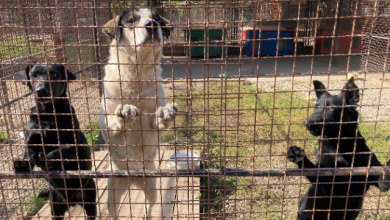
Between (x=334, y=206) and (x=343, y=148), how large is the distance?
2.06 feet

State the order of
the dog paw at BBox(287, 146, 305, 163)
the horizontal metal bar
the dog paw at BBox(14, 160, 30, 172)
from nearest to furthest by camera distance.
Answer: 1. the horizontal metal bar
2. the dog paw at BBox(14, 160, 30, 172)
3. the dog paw at BBox(287, 146, 305, 163)

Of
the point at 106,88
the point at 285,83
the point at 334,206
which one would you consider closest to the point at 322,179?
the point at 334,206

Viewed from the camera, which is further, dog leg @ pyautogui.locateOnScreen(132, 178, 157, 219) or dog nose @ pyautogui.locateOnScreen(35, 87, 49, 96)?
dog leg @ pyautogui.locateOnScreen(132, 178, 157, 219)

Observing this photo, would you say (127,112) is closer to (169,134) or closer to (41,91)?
(41,91)

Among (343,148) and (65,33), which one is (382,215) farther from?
(65,33)

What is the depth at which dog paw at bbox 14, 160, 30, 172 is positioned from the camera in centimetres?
232

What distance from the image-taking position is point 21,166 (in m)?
2.34

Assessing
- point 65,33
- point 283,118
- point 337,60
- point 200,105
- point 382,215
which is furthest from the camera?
point 337,60

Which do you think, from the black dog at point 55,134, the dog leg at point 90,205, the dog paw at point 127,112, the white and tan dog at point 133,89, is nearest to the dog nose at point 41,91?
the black dog at point 55,134

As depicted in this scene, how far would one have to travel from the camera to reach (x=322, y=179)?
3021mm

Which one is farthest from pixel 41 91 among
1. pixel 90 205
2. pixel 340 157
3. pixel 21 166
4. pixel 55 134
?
pixel 340 157

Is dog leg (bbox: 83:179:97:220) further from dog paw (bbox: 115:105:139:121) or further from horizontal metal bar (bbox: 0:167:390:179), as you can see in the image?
dog paw (bbox: 115:105:139:121)

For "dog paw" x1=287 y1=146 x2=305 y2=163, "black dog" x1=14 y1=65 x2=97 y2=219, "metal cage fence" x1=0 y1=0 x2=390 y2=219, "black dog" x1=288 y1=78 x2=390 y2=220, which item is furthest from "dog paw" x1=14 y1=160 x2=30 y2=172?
"black dog" x1=288 y1=78 x2=390 y2=220

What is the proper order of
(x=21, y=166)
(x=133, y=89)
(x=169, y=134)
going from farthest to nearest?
1. (x=169, y=134)
2. (x=133, y=89)
3. (x=21, y=166)
